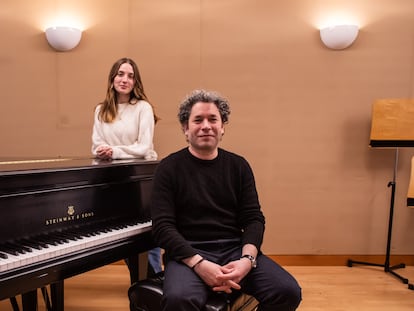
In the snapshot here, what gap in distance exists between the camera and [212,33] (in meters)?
3.23

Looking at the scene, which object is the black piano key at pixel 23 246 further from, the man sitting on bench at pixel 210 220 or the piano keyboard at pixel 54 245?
the man sitting on bench at pixel 210 220

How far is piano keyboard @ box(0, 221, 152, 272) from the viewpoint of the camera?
126 cm

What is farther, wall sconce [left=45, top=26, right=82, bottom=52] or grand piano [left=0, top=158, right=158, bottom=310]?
wall sconce [left=45, top=26, right=82, bottom=52]

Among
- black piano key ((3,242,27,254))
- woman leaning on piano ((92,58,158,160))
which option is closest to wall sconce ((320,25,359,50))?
→ woman leaning on piano ((92,58,158,160))

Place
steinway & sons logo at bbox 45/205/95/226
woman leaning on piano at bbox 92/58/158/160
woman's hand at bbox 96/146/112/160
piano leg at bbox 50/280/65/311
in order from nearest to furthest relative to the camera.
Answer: steinway & sons logo at bbox 45/205/95/226, piano leg at bbox 50/280/65/311, woman's hand at bbox 96/146/112/160, woman leaning on piano at bbox 92/58/158/160

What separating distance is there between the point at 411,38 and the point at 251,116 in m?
1.64

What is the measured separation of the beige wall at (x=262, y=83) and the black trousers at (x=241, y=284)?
1714mm

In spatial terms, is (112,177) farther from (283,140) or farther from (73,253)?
(283,140)

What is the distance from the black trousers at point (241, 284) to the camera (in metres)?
1.42

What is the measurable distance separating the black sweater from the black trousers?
56 millimetres

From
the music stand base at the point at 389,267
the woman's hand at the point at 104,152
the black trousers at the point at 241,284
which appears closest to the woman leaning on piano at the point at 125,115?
the woman's hand at the point at 104,152

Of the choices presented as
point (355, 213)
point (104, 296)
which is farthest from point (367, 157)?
point (104, 296)

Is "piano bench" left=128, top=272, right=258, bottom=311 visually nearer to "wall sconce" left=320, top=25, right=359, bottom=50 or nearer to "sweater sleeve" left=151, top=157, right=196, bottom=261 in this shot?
"sweater sleeve" left=151, top=157, right=196, bottom=261

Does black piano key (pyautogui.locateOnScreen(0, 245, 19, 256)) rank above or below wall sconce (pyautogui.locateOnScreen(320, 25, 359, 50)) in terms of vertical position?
below
